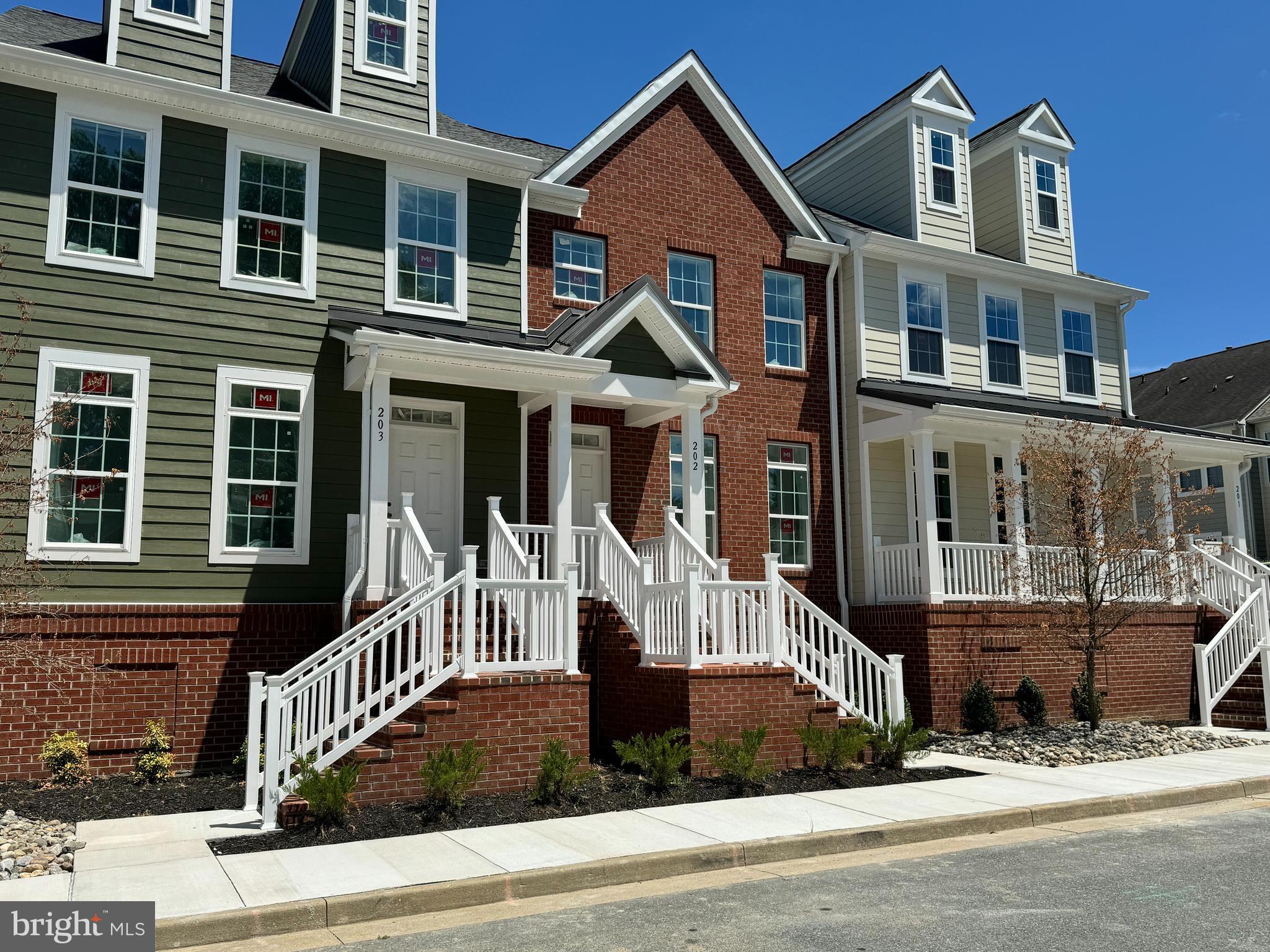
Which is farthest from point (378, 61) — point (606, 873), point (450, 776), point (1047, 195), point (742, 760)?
point (1047, 195)

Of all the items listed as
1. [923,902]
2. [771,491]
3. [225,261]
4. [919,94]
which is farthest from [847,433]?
[923,902]

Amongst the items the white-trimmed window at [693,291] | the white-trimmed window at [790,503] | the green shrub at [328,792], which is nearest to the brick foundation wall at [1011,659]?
the white-trimmed window at [790,503]

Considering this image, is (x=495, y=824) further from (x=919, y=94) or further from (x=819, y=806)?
(x=919, y=94)

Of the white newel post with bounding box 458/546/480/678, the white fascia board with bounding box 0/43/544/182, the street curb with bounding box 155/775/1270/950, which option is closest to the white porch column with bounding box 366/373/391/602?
the white newel post with bounding box 458/546/480/678

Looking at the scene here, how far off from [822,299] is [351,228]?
8367 millimetres

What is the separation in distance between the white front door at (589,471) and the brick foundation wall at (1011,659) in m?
4.99

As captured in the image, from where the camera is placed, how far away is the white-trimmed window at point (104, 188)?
484 inches

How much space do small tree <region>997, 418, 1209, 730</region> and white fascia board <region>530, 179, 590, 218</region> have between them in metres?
7.48

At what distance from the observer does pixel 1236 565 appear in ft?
60.7

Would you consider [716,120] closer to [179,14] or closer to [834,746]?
[179,14]

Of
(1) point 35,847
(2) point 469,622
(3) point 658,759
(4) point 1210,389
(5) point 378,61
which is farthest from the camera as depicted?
(4) point 1210,389

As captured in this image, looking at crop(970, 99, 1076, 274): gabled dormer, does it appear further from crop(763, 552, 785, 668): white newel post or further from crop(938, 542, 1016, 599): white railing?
crop(763, 552, 785, 668): white newel post

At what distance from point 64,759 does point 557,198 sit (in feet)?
32.2

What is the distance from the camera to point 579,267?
1623 cm
